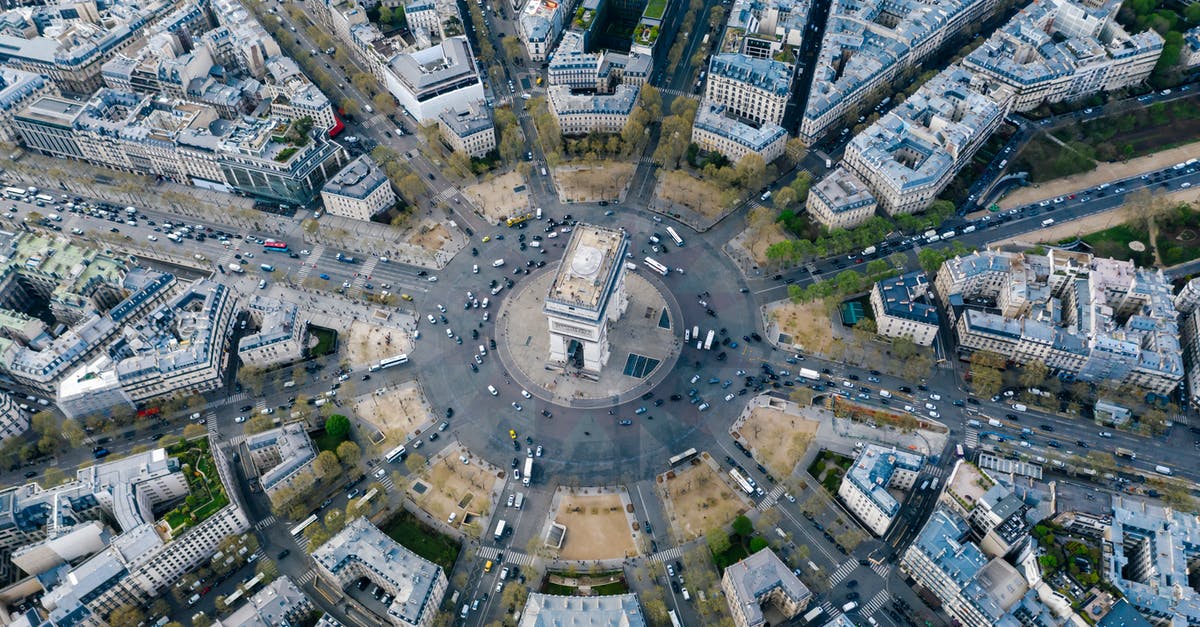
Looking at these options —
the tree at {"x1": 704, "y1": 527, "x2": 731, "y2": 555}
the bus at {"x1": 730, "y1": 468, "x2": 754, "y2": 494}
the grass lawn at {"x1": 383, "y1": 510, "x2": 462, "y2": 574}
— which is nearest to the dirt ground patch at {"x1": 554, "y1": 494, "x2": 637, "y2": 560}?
the tree at {"x1": 704, "y1": 527, "x2": 731, "y2": 555}

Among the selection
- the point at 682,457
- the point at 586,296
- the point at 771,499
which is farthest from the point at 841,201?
the point at 771,499

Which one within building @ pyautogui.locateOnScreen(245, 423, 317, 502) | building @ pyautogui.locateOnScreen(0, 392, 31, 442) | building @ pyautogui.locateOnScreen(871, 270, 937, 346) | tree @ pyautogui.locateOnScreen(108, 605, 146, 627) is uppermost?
building @ pyautogui.locateOnScreen(871, 270, 937, 346)

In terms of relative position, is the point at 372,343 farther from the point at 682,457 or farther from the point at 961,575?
the point at 961,575

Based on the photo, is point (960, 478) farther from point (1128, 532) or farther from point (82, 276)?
point (82, 276)

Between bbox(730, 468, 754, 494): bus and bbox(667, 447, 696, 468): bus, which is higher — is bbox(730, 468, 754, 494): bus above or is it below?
above

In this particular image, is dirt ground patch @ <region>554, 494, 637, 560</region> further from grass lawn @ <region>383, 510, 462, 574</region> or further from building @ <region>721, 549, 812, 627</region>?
grass lawn @ <region>383, 510, 462, 574</region>

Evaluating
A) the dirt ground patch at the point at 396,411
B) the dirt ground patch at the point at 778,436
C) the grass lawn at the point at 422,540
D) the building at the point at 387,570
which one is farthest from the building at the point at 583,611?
the dirt ground patch at the point at 396,411

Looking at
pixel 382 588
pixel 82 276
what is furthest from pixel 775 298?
pixel 82 276
